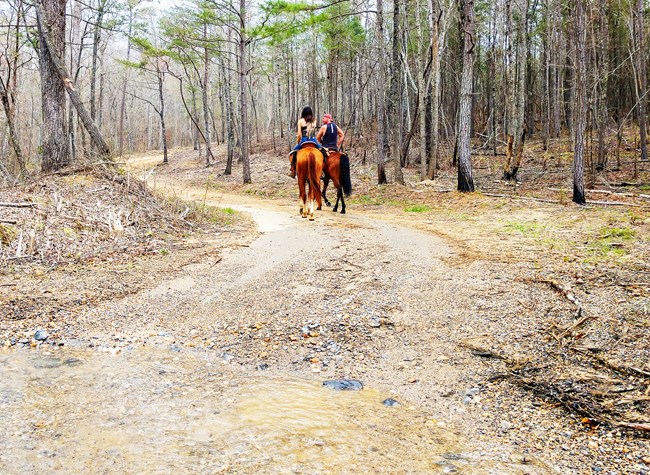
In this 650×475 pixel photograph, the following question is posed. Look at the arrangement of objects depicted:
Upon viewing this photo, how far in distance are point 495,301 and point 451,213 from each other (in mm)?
6421

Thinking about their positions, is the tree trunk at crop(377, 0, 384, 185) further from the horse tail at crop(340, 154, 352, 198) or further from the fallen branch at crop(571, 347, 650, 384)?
the fallen branch at crop(571, 347, 650, 384)

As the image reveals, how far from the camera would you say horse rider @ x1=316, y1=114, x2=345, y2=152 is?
36.3ft

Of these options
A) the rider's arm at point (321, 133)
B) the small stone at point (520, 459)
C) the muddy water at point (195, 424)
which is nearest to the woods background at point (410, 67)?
the rider's arm at point (321, 133)

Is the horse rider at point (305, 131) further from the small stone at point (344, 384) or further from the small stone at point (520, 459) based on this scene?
the small stone at point (520, 459)

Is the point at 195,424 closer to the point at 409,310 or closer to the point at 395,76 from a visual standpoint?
the point at 409,310

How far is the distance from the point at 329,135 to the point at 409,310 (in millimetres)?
7174

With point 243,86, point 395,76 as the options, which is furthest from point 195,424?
point 243,86

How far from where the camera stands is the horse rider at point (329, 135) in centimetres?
1106

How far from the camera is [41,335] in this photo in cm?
415

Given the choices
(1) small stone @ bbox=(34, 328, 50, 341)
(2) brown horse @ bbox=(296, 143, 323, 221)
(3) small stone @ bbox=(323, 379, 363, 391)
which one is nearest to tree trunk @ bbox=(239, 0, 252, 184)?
(2) brown horse @ bbox=(296, 143, 323, 221)

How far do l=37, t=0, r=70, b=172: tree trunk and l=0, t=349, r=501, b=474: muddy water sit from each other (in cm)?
710

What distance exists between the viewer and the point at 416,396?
3.37 m

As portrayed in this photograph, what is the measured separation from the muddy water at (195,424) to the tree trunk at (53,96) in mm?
7096

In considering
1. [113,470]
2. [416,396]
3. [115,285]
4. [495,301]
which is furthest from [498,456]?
[115,285]
